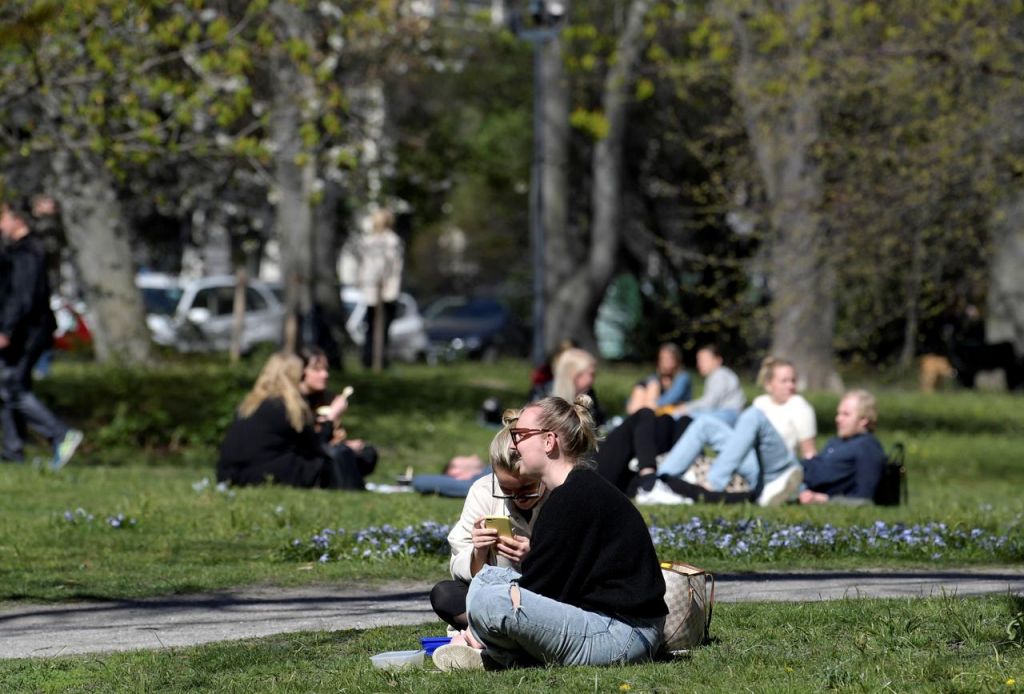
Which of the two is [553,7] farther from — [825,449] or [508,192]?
[508,192]

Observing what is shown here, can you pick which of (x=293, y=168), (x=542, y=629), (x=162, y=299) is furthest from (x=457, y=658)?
(x=162, y=299)

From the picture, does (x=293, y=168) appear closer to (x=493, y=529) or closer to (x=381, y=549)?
(x=381, y=549)

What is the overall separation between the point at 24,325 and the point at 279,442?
8.98ft

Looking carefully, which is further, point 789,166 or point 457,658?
point 789,166

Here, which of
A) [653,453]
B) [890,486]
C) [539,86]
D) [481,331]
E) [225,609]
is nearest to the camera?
[225,609]

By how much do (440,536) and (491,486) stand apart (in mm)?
3239

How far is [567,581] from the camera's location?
6711 millimetres

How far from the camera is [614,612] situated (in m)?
6.76

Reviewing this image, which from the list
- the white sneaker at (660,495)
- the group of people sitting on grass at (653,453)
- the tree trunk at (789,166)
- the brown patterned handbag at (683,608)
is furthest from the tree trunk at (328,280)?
the brown patterned handbag at (683,608)

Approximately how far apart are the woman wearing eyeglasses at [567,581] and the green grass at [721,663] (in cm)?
12

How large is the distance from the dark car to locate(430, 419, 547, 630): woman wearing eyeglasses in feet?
98.9

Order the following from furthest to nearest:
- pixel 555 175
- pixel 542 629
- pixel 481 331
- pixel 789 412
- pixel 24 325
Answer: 1. pixel 481 331
2. pixel 555 175
3. pixel 24 325
4. pixel 789 412
5. pixel 542 629

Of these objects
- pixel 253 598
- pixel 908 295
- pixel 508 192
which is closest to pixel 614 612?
pixel 253 598

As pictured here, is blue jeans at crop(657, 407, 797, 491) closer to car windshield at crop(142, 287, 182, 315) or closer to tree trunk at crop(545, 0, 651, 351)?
tree trunk at crop(545, 0, 651, 351)
